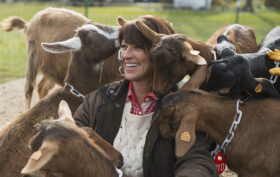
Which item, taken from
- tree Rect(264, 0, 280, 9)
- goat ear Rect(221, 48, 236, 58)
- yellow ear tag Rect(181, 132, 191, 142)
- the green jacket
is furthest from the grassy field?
yellow ear tag Rect(181, 132, 191, 142)

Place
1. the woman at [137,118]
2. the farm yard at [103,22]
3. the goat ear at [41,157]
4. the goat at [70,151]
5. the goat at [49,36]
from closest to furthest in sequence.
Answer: the goat ear at [41,157] → the goat at [70,151] → the woman at [137,118] → the goat at [49,36] → the farm yard at [103,22]

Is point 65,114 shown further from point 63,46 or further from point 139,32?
point 63,46

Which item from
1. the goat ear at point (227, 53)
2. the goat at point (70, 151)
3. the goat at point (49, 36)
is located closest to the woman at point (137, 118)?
the goat at point (70, 151)

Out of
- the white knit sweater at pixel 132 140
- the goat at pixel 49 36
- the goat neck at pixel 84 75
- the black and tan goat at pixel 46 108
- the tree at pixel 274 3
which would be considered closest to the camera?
the white knit sweater at pixel 132 140

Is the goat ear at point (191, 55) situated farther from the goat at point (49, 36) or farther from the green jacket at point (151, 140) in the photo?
the goat at point (49, 36)

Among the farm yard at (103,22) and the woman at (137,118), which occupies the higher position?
the woman at (137,118)

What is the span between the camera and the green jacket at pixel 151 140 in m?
2.69

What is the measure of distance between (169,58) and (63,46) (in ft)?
4.98

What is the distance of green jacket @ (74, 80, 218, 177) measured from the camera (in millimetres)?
2689

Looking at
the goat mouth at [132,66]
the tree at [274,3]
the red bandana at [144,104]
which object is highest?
the goat mouth at [132,66]

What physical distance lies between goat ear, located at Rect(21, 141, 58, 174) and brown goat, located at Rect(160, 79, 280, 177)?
0.88 m

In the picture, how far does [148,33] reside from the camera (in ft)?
9.42

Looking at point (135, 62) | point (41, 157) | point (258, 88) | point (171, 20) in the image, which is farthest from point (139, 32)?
point (171, 20)

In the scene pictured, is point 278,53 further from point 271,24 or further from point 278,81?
point 271,24
